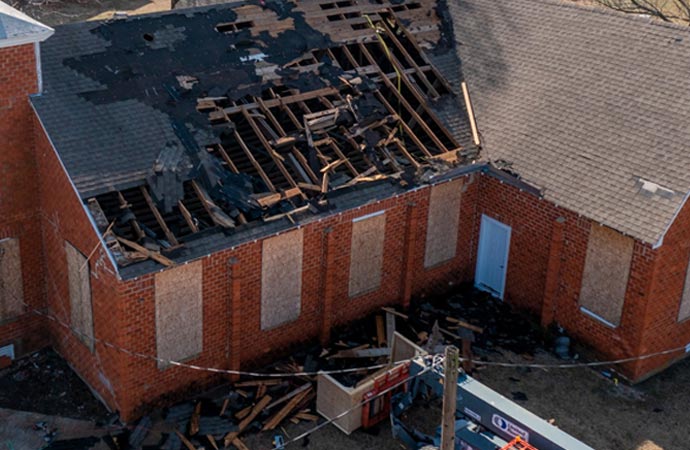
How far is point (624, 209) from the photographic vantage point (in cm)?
1756

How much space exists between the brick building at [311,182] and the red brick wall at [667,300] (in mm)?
67

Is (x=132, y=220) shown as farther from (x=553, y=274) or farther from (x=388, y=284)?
(x=553, y=274)

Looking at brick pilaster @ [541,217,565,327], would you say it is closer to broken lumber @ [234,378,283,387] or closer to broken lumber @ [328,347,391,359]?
broken lumber @ [328,347,391,359]

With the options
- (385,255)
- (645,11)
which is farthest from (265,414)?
(645,11)

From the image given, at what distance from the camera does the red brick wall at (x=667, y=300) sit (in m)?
17.6

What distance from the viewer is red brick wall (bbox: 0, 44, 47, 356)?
16.1 metres

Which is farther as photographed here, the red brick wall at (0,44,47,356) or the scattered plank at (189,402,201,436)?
the red brick wall at (0,44,47,356)

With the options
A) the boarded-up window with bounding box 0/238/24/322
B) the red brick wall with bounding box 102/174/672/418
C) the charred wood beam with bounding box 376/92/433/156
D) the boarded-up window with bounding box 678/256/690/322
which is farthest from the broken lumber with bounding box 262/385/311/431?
the boarded-up window with bounding box 678/256/690/322

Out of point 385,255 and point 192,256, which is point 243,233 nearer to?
point 192,256

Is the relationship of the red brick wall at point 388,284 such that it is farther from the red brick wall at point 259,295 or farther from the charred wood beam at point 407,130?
the charred wood beam at point 407,130

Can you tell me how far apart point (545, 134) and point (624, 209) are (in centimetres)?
315

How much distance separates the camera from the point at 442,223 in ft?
66.6

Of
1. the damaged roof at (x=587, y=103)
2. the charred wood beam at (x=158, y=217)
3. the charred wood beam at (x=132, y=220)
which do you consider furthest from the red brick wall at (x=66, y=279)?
the damaged roof at (x=587, y=103)

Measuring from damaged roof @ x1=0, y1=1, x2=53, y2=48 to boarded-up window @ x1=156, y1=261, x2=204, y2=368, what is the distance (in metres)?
4.99
